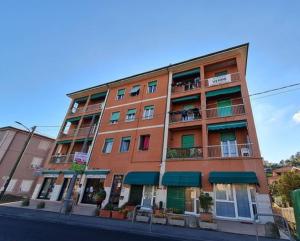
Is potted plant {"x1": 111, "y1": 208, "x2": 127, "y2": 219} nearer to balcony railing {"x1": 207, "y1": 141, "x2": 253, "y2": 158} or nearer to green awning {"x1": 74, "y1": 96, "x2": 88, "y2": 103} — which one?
balcony railing {"x1": 207, "y1": 141, "x2": 253, "y2": 158}

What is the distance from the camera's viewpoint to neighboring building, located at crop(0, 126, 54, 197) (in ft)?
78.6

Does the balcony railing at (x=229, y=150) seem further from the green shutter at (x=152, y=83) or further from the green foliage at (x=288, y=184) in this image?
the green foliage at (x=288, y=184)

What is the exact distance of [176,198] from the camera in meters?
12.8

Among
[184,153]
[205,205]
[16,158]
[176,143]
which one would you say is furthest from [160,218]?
[16,158]

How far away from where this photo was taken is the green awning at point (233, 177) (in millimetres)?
10500

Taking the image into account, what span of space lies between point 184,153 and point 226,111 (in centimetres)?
517

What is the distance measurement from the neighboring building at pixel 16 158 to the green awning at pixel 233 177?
84.9 feet

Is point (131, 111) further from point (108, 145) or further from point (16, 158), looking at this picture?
point (16, 158)

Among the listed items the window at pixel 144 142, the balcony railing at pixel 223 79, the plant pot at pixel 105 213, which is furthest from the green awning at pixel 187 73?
the plant pot at pixel 105 213

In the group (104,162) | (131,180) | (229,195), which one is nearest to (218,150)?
(229,195)

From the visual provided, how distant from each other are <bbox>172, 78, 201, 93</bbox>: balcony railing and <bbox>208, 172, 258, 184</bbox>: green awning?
8494 mm

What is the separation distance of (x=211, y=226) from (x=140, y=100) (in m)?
13.4

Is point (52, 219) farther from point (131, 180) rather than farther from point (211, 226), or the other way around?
point (211, 226)

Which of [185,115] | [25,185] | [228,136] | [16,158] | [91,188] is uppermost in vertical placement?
[185,115]
